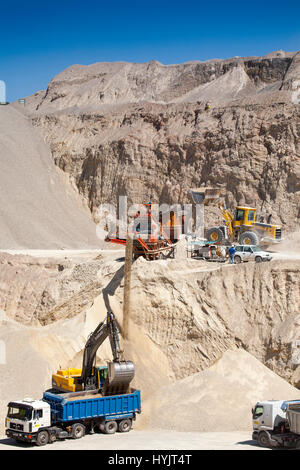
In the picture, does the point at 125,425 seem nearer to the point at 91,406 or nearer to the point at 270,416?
the point at 91,406

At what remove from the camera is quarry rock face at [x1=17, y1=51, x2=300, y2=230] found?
141 ft

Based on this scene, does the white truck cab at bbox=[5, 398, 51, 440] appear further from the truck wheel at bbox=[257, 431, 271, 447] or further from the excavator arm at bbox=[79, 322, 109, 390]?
the truck wheel at bbox=[257, 431, 271, 447]

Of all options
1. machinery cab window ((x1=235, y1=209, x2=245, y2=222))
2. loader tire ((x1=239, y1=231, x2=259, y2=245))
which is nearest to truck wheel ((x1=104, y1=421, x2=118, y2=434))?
loader tire ((x1=239, y1=231, x2=259, y2=245))

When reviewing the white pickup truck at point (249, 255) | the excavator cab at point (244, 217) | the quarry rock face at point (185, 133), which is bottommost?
the white pickup truck at point (249, 255)

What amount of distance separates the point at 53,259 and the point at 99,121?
24.2 meters

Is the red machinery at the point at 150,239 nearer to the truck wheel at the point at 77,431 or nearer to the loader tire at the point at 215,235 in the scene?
the loader tire at the point at 215,235

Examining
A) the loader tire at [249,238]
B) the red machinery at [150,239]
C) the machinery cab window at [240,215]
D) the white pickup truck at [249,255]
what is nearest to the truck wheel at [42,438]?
the red machinery at [150,239]

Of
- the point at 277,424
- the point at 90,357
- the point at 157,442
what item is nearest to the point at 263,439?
the point at 277,424

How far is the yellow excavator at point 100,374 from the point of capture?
17219 millimetres

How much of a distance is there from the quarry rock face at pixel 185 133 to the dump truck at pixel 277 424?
2634 cm

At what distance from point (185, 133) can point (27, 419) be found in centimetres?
3562

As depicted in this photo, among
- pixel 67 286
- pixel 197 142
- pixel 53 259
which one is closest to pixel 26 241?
pixel 53 259
